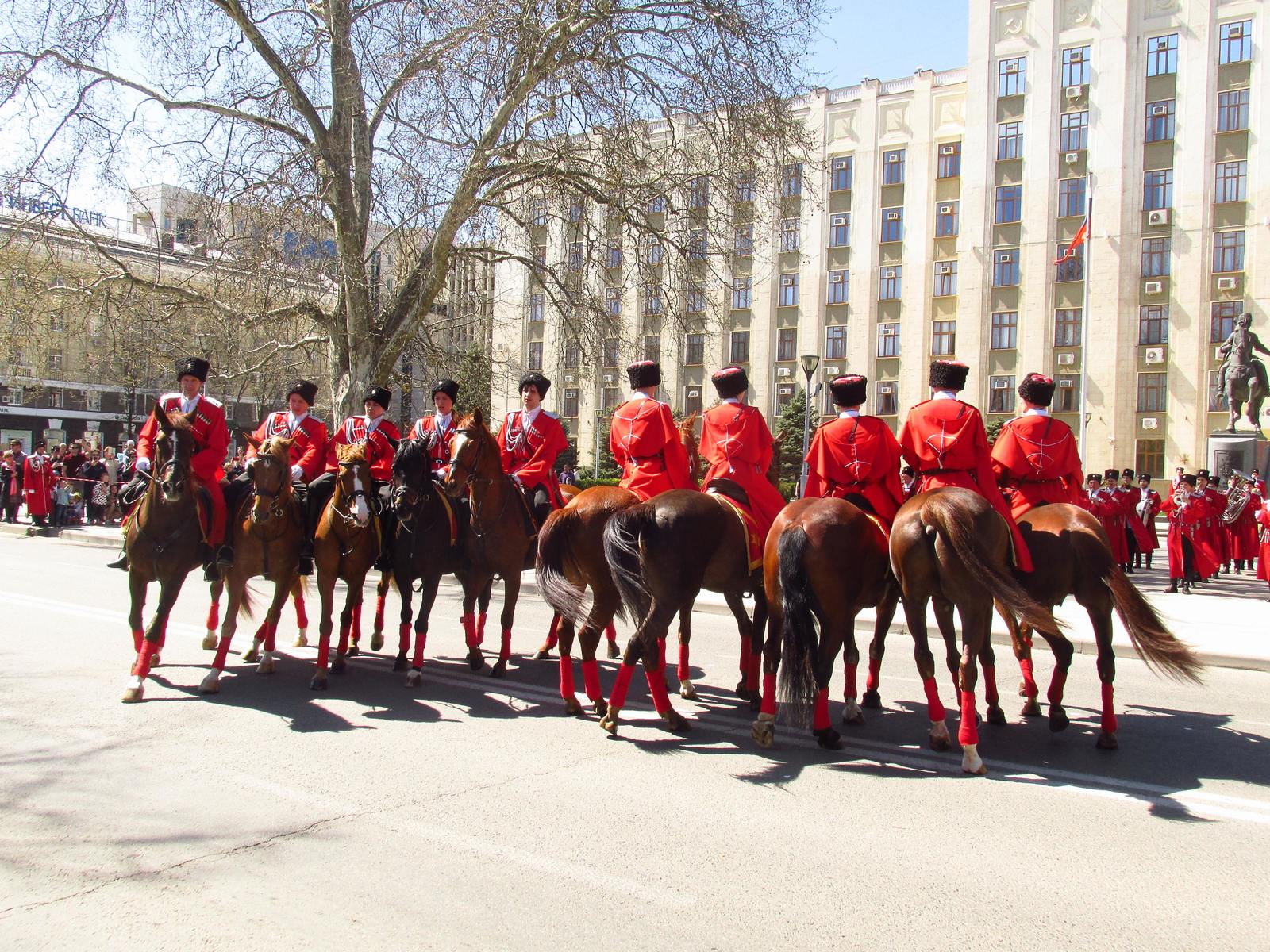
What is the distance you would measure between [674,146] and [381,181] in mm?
5628

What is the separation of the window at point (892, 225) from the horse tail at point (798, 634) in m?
46.1

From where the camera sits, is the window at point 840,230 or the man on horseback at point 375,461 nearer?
the man on horseback at point 375,461

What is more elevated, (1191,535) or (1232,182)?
(1232,182)

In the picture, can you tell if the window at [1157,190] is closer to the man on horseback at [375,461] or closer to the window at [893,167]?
the window at [893,167]

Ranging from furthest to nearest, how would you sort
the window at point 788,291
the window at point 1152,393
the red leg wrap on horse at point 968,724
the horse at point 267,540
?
the window at point 788,291
the window at point 1152,393
the horse at point 267,540
the red leg wrap on horse at point 968,724

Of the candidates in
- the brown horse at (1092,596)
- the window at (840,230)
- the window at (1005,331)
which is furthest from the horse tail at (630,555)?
the window at (840,230)

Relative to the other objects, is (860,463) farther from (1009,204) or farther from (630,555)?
→ (1009,204)

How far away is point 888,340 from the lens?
1939 inches

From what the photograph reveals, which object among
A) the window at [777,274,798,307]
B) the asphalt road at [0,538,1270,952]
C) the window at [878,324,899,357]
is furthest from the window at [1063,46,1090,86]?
the asphalt road at [0,538,1270,952]

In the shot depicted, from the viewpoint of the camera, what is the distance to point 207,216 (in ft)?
57.9

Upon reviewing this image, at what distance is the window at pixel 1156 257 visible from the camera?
43000 mm

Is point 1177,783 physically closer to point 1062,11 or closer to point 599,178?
point 599,178

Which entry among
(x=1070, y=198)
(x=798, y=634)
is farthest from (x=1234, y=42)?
(x=798, y=634)

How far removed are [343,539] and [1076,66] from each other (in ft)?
154
